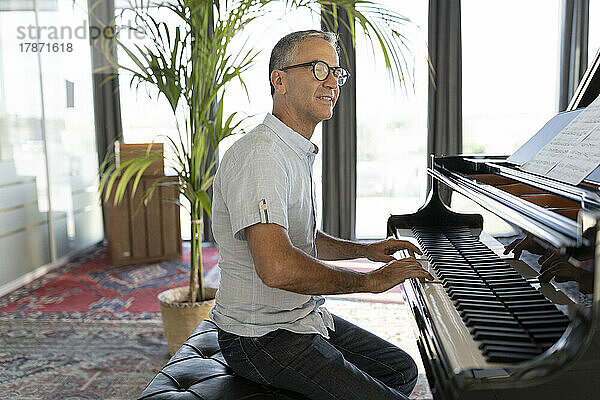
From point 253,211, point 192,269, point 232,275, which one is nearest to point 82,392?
point 192,269

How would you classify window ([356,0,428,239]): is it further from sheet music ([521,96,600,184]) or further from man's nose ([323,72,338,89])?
man's nose ([323,72,338,89])

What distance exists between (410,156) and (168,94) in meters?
2.90

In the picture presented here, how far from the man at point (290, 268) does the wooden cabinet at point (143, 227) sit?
295cm

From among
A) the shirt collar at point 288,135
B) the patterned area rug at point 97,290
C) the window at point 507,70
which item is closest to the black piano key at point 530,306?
the shirt collar at point 288,135

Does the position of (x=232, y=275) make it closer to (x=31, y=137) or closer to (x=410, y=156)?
(x=31, y=137)

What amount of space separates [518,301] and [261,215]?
61 cm

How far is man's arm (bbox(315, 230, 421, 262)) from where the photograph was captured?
1873 millimetres

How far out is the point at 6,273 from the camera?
3920mm

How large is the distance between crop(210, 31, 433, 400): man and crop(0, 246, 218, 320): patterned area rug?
1.99 metres

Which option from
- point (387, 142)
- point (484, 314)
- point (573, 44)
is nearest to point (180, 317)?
point (484, 314)

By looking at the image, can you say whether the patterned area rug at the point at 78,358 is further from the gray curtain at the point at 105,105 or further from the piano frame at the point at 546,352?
the gray curtain at the point at 105,105

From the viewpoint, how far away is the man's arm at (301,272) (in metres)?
1.39

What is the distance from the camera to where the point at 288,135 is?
5.41 feet

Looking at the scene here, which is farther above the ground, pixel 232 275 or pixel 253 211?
pixel 253 211
